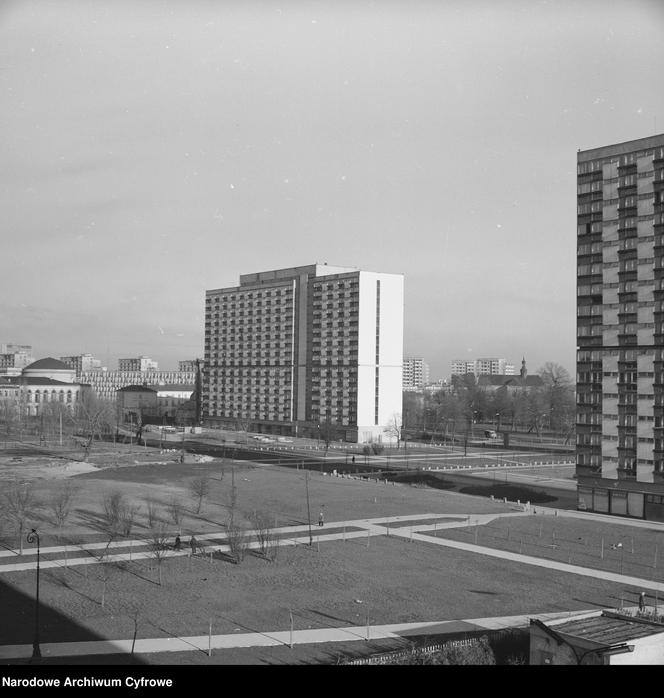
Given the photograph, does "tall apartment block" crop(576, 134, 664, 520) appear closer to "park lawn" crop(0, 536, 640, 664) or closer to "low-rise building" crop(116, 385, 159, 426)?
"park lawn" crop(0, 536, 640, 664)

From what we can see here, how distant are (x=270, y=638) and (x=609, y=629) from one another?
891 centimetres

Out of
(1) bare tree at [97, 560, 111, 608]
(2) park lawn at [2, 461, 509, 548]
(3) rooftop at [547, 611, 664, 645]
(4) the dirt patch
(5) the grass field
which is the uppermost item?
(3) rooftop at [547, 611, 664, 645]

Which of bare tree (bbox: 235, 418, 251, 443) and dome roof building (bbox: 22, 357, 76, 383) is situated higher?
dome roof building (bbox: 22, 357, 76, 383)

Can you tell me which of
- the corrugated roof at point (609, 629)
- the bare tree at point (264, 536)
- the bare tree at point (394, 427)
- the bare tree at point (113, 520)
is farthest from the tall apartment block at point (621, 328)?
the bare tree at point (394, 427)

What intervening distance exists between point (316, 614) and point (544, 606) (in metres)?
7.56

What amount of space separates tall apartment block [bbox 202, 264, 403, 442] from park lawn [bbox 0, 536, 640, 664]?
205ft

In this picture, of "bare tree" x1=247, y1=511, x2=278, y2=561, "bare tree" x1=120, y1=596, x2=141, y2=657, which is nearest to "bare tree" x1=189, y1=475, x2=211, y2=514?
"bare tree" x1=247, y1=511, x2=278, y2=561

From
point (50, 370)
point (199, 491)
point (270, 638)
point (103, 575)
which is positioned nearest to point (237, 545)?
point (103, 575)

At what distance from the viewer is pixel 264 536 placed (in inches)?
1248

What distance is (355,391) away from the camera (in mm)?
94312

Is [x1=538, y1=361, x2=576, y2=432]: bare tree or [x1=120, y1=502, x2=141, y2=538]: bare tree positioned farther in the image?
[x1=538, y1=361, x2=576, y2=432]: bare tree

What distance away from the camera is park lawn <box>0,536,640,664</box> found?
862 inches
